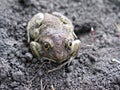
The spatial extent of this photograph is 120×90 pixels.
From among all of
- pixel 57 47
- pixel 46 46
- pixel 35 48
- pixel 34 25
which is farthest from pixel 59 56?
pixel 34 25

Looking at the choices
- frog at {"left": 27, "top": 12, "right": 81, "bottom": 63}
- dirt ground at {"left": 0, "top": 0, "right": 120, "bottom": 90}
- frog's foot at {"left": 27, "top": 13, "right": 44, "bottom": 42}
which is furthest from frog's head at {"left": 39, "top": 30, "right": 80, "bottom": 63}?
frog's foot at {"left": 27, "top": 13, "right": 44, "bottom": 42}

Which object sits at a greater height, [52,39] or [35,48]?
[52,39]

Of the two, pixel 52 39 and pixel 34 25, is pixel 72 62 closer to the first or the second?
pixel 52 39

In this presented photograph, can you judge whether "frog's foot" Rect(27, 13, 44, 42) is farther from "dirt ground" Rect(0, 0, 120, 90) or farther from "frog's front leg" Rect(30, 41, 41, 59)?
"frog's front leg" Rect(30, 41, 41, 59)

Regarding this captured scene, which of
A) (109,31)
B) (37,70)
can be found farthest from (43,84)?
(109,31)

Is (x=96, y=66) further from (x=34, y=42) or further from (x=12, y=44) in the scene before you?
(x=12, y=44)

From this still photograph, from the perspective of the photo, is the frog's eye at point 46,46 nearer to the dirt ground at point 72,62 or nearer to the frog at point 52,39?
the frog at point 52,39
